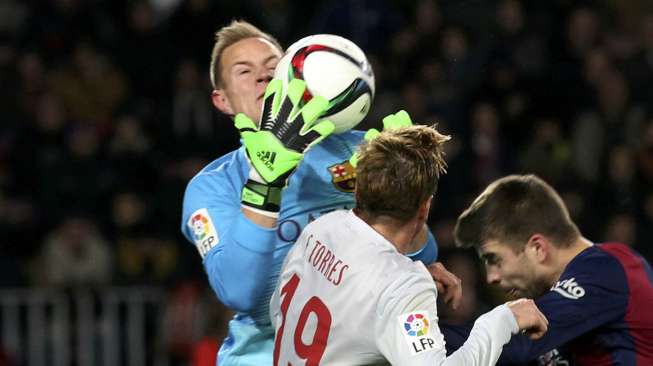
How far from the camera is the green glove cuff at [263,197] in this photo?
4.12 metres

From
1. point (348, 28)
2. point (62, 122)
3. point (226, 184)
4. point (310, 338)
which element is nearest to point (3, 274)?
point (62, 122)

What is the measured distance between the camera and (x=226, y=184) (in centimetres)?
469

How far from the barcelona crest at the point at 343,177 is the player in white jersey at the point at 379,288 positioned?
1.59 feet

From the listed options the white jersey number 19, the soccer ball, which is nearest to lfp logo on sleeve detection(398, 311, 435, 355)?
the white jersey number 19

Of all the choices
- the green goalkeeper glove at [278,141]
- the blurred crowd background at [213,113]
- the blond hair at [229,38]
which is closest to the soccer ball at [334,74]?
the green goalkeeper glove at [278,141]

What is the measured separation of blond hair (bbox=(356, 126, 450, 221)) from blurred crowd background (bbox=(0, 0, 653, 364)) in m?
4.84

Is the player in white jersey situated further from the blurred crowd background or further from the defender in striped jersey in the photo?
the blurred crowd background

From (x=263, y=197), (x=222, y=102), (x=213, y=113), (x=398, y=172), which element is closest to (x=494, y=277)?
(x=398, y=172)

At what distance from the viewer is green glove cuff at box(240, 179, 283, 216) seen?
4121 millimetres

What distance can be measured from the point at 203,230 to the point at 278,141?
574mm

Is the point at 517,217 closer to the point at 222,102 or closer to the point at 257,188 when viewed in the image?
the point at 257,188

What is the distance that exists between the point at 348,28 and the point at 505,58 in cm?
148

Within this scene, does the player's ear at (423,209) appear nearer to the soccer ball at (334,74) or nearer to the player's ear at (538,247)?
the soccer ball at (334,74)

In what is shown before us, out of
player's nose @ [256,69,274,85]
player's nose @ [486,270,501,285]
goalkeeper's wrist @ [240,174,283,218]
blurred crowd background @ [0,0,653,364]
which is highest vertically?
player's nose @ [256,69,274,85]
